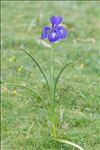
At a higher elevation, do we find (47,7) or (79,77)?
(47,7)

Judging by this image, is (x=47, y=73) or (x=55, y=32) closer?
(x=55, y=32)

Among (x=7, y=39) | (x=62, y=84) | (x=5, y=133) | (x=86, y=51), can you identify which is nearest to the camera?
(x=5, y=133)

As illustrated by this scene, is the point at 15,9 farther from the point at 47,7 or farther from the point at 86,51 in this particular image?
the point at 86,51

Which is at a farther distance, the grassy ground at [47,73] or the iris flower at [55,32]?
the grassy ground at [47,73]

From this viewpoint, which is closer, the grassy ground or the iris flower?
the iris flower

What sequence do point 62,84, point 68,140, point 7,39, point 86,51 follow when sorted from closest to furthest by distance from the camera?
point 68,140 < point 62,84 < point 86,51 < point 7,39

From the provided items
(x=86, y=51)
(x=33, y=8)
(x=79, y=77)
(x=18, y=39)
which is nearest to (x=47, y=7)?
(x=33, y=8)

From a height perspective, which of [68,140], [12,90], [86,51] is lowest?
[68,140]

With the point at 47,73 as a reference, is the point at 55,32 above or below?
above
